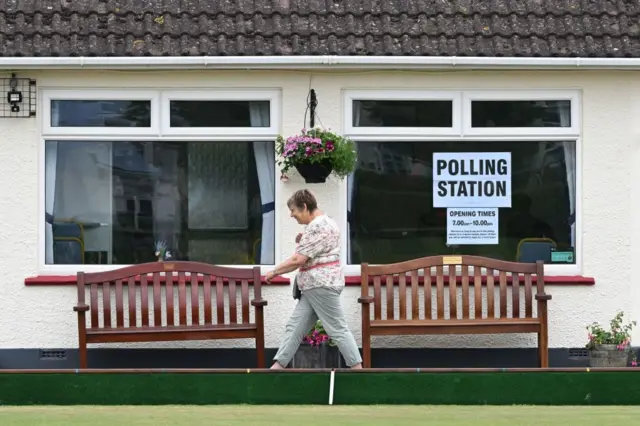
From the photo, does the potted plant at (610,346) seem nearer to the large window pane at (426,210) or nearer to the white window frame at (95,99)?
the large window pane at (426,210)

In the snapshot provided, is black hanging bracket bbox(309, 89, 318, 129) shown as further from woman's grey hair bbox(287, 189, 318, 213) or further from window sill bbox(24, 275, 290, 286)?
window sill bbox(24, 275, 290, 286)

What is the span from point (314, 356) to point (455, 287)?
1.28 metres

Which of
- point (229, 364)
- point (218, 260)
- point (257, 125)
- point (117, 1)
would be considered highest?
point (117, 1)

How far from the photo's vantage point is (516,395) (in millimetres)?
9539

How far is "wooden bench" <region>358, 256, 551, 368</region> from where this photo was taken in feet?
38.9

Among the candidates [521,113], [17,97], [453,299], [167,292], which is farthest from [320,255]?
[17,97]

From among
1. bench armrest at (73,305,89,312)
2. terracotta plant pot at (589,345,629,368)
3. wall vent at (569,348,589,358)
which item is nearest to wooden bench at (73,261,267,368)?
bench armrest at (73,305,89,312)

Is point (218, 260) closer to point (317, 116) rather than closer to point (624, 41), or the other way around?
point (317, 116)

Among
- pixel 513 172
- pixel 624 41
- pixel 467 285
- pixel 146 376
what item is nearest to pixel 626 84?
pixel 624 41

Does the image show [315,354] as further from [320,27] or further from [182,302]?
[320,27]

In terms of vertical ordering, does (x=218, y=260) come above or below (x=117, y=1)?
below

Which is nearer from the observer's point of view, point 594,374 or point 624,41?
point 594,374

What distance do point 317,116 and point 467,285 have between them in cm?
186

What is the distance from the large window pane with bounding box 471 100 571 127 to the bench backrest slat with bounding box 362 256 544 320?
1.20 meters
